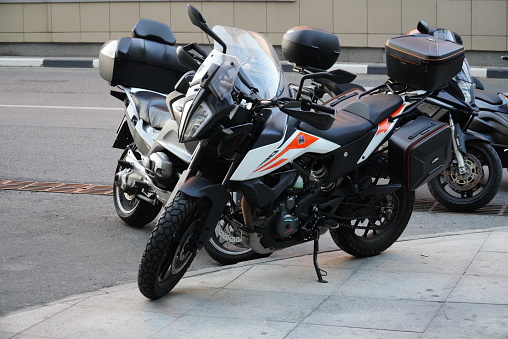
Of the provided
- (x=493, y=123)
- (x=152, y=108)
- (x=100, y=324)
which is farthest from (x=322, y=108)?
(x=493, y=123)

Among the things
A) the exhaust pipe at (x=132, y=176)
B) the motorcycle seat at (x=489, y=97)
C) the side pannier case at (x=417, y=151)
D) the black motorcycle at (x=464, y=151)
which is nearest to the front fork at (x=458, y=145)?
the black motorcycle at (x=464, y=151)

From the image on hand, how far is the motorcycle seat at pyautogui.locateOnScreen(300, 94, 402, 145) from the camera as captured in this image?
561 centimetres

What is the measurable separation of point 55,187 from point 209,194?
385 centimetres

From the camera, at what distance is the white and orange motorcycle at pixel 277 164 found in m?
5.19

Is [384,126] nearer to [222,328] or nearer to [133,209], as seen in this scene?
[222,328]

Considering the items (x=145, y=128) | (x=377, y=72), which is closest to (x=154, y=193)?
(x=145, y=128)

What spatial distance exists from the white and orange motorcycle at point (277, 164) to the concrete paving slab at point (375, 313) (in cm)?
55

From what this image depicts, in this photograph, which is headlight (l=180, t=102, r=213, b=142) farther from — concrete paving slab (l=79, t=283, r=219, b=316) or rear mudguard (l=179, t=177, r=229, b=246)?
concrete paving slab (l=79, t=283, r=219, b=316)

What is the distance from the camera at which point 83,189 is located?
863 cm

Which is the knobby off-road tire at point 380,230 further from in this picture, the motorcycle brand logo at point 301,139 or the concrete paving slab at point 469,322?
the concrete paving slab at point 469,322

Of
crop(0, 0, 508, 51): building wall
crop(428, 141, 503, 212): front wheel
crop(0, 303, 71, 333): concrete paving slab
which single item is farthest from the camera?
crop(0, 0, 508, 51): building wall

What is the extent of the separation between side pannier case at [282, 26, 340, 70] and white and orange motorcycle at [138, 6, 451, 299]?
1.21 m

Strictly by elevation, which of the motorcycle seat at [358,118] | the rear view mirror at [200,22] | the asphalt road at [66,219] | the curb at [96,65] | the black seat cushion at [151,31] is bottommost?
the asphalt road at [66,219]

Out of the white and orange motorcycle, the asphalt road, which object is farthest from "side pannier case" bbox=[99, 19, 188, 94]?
the white and orange motorcycle
